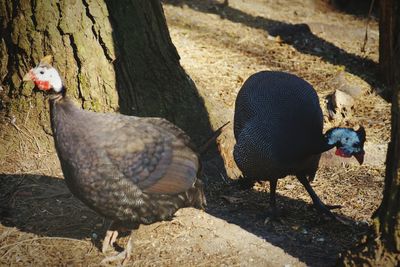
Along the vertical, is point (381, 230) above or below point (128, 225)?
above

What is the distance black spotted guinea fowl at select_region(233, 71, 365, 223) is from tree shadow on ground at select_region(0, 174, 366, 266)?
15cm

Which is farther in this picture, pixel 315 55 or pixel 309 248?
pixel 315 55

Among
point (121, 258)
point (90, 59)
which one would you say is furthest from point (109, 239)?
point (90, 59)

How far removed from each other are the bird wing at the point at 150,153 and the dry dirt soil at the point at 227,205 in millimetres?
443

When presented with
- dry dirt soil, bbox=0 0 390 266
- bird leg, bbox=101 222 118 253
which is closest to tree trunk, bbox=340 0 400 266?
dry dirt soil, bbox=0 0 390 266

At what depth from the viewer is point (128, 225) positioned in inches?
135

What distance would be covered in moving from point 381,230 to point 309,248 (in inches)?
29.5

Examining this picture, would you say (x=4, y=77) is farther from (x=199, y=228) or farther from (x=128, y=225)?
(x=199, y=228)

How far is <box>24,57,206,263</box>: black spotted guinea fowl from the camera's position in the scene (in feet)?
9.96

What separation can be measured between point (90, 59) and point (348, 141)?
1.84 m

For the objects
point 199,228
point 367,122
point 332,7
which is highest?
point 332,7

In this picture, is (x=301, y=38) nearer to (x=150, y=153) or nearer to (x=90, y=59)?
(x=90, y=59)

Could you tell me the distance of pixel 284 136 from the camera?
12.0 feet

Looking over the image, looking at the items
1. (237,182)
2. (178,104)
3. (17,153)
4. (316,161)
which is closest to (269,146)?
(316,161)
